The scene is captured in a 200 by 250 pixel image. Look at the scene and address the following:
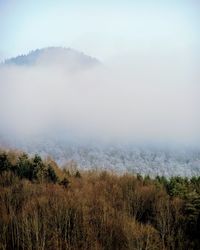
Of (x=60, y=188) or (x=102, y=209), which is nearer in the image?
(x=102, y=209)

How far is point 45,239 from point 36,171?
851 inches

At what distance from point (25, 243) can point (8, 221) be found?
432 cm

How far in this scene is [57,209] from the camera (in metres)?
56.8

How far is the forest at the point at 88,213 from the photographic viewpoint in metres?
51.9

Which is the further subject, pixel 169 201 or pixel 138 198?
pixel 138 198

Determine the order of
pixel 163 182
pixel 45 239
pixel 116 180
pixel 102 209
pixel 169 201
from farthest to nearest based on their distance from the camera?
1. pixel 116 180
2. pixel 163 182
3. pixel 169 201
4. pixel 102 209
5. pixel 45 239

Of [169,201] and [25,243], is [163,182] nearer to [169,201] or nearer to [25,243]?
[169,201]

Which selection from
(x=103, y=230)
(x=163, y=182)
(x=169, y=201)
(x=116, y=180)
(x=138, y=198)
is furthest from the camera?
(x=116, y=180)

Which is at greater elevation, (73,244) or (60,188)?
(60,188)

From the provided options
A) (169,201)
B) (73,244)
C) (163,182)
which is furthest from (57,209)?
(163,182)

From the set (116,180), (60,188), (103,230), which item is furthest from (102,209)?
(116,180)

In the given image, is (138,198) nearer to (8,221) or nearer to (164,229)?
(164,229)

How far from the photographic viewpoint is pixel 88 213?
59.3 metres

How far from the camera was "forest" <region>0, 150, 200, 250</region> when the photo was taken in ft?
170
